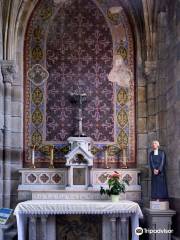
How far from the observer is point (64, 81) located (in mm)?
10766

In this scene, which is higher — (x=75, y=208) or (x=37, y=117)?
(x=37, y=117)

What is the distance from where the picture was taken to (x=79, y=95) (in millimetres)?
10398

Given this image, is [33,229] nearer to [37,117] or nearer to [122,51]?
[37,117]

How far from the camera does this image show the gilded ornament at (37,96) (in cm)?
1070

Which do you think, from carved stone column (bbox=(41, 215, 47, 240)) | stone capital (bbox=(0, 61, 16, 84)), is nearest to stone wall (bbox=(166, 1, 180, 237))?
carved stone column (bbox=(41, 215, 47, 240))

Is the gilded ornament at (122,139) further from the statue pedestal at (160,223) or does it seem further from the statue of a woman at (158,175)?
the statue pedestal at (160,223)

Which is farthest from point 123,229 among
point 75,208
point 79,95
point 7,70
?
point 7,70

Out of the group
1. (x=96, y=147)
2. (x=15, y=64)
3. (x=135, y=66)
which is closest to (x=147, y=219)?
(x=96, y=147)

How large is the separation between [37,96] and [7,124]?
2.98 feet

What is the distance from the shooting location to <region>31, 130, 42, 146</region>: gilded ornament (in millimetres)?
10562

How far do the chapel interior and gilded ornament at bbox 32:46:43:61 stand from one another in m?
0.02

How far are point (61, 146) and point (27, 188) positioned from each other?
3.63 ft

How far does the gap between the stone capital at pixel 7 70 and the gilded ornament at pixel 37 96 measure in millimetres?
613

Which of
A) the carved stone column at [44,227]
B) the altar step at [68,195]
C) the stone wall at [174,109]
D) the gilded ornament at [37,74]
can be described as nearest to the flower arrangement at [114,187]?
the altar step at [68,195]
